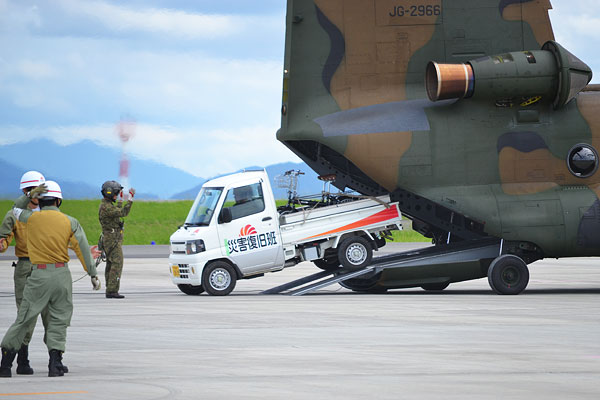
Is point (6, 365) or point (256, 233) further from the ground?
point (256, 233)

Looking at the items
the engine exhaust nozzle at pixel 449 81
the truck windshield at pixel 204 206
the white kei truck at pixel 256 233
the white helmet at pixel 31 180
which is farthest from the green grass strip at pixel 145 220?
the white helmet at pixel 31 180

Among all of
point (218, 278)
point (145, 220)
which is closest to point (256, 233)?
point (218, 278)

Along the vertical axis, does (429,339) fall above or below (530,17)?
below

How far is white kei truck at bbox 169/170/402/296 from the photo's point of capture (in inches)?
774

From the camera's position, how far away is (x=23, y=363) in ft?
31.1

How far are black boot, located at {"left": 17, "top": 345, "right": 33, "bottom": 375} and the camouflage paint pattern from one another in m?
11.5

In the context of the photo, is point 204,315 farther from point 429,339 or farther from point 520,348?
point 520,348

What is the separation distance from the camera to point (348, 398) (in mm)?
7680

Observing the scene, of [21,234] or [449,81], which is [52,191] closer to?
[21,234]

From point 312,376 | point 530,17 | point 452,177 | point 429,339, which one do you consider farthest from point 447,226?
point 312,376

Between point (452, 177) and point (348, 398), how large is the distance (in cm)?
1299

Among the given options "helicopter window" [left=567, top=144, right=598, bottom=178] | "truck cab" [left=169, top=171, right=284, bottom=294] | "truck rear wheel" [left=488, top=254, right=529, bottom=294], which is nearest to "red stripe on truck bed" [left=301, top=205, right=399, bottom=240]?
"truck cab" [left=169, top=171, right=284, bottom=294]

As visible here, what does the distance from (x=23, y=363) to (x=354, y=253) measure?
1106cm

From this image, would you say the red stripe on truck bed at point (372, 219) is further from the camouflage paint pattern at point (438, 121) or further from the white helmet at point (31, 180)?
the white helmet at point (31, 180)
